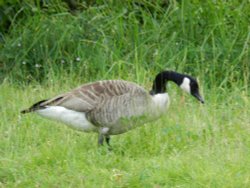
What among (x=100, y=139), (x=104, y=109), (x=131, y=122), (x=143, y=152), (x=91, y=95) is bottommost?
(x=143, y=152)

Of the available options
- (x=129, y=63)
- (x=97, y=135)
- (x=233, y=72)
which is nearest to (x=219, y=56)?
(x=233, y=72)

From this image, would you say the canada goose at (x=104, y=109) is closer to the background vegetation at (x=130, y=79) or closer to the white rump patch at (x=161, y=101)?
the white rump patch at (x=161, y=101)

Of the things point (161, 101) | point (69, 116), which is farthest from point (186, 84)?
point (69, 116)

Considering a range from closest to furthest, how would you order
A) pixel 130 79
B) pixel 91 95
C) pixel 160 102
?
pixel 91 95 < pixel 160 102 < pixel 130 79

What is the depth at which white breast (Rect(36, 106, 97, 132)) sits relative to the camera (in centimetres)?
723

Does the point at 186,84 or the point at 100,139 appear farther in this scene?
the point at 186,84

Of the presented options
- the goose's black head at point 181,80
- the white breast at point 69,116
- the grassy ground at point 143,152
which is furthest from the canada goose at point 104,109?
the goose's black head at point 181,80

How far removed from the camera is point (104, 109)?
283 inches

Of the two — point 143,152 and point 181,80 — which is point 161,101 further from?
point 143,152

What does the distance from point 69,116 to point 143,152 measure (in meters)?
0.74

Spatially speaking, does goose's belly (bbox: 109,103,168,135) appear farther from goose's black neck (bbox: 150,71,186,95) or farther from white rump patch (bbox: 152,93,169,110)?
goose's black neck (bbox: 150,71,186,95)

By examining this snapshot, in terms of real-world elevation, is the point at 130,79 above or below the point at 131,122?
above

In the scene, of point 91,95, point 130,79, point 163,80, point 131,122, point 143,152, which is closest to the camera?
point 143,152

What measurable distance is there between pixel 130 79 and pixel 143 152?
7.11 feet
